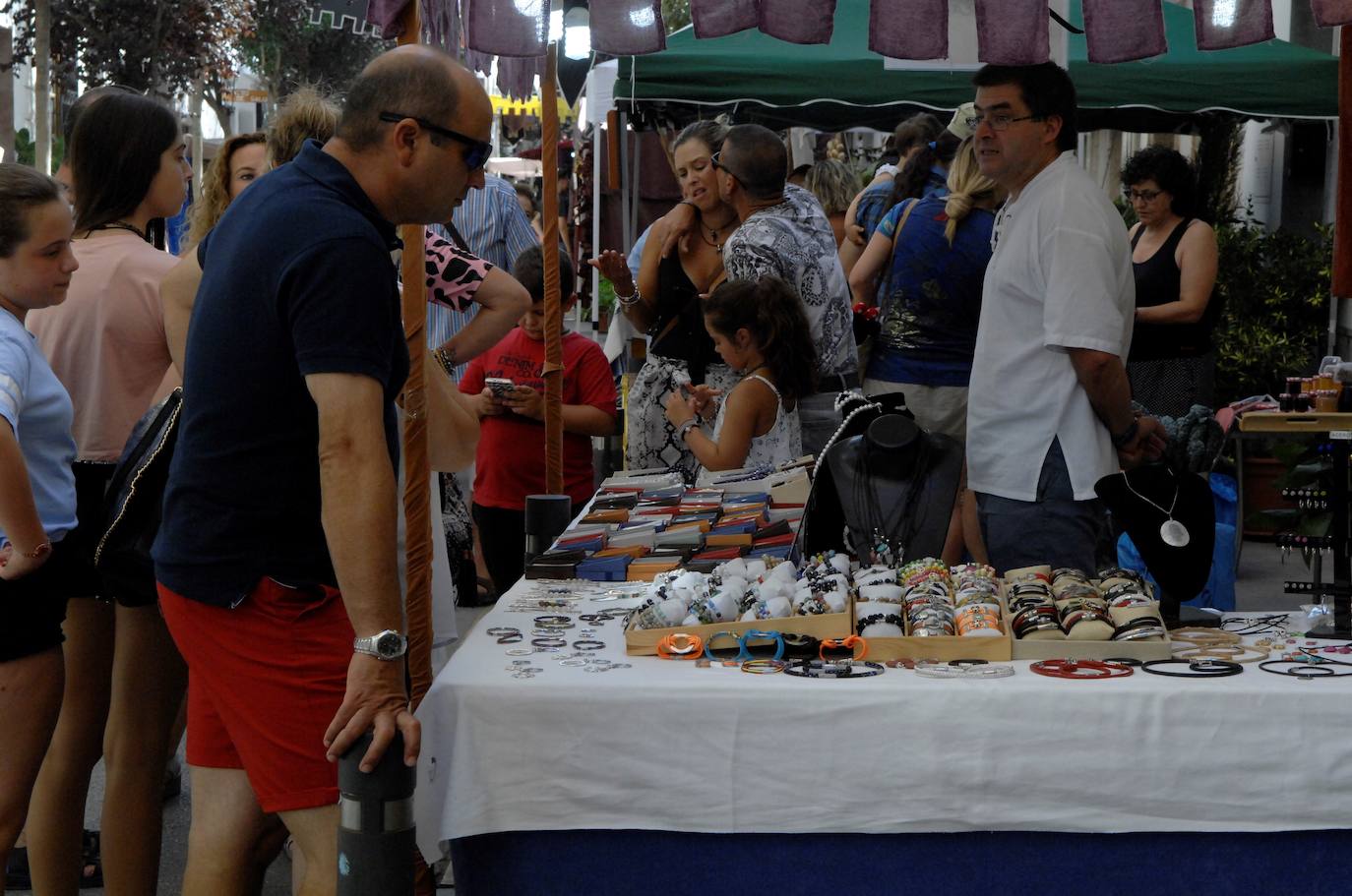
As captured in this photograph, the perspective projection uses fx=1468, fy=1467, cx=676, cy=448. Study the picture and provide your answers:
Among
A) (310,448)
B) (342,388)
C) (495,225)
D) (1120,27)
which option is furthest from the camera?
(495,225)

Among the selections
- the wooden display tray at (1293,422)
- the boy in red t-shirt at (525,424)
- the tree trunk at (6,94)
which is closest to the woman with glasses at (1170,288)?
the boy in red t-shirt at (525,424)

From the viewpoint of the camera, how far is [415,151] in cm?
215

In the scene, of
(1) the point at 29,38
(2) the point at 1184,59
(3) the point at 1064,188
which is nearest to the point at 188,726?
(3) the point at 1064,188

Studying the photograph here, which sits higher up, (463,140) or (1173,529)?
(463,140)

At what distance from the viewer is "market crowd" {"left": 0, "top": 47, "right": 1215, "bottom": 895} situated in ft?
6.82

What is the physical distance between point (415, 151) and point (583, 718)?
911mm

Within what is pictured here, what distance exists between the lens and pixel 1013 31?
324 cm

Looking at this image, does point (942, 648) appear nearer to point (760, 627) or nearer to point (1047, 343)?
point (760, 627)

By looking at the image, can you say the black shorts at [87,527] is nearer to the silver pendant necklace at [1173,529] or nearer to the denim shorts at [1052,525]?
the denim shorts at [1052,525]

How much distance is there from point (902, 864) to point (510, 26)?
2.26 metres

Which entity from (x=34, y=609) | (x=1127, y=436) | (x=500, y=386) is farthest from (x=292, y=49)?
(x=1127, y=436)

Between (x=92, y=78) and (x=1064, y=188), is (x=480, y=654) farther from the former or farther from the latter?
(x=92, y=78)

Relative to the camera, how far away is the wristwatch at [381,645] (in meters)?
2.02

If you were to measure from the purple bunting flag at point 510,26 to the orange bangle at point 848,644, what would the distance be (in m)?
1.79
